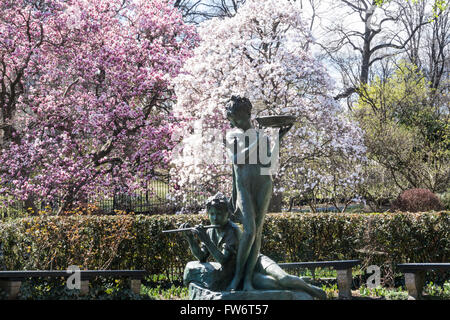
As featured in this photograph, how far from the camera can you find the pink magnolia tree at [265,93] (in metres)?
10.2

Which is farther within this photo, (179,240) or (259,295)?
(179,240)

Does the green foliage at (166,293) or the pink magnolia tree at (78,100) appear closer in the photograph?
the green foliage at (166,293)

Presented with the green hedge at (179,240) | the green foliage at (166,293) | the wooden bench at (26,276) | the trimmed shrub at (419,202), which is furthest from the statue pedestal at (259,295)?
the trimmed shrub at (419,202)

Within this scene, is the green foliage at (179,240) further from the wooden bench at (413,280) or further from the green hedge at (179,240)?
the wooden bench at (413,280)

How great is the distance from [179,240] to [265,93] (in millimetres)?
3788

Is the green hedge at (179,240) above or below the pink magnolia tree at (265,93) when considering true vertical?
below

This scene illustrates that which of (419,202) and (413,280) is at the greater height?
(419,202)

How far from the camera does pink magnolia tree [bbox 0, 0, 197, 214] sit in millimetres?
12062

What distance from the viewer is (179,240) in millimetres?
8078

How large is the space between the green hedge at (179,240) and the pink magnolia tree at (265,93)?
226 cm

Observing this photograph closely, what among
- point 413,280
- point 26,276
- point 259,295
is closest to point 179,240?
point 26,276

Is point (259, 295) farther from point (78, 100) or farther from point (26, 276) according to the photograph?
point (78, 100)

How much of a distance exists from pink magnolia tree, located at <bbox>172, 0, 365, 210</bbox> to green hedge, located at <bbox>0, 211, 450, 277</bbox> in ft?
7.40

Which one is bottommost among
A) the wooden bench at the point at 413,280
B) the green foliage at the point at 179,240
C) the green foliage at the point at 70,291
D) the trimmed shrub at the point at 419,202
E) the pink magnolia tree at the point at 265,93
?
the green foliage at the point at 70,291
